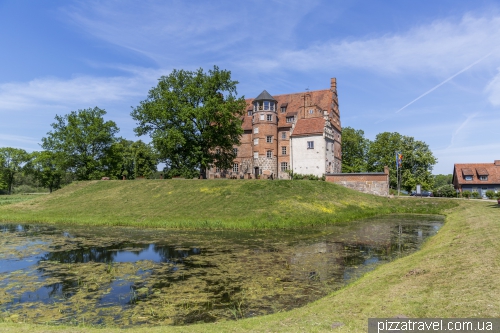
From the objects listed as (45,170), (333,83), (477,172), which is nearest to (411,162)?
(477,172)

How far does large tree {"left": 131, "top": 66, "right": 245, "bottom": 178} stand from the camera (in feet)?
163

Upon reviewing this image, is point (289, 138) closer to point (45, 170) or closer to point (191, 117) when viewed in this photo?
point (191, 117)

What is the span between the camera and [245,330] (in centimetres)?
748

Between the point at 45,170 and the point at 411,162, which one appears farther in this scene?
the point at 45,170

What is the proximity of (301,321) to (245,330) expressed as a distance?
137cm

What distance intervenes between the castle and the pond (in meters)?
34.4

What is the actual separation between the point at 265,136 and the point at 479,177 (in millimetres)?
55185

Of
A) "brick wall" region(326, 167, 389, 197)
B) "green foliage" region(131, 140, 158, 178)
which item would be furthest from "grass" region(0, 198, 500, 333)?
"green foliage" region(131, 140, 158, 178)

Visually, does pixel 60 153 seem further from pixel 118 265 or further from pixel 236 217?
pixel 118 265

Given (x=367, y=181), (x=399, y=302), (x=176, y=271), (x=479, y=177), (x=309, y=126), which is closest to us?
(x=399, y=302)

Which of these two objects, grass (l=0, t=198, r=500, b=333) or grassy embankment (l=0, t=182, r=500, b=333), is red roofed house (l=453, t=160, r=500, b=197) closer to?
grassy embankment (l=0, t=182, r=500, b=333)

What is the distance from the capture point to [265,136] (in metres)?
63.2

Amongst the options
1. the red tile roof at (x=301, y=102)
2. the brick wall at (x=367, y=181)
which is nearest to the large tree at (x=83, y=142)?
the red tile roof at (x=301, y=102)

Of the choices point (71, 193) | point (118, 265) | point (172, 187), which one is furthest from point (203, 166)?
point (118, 265)
